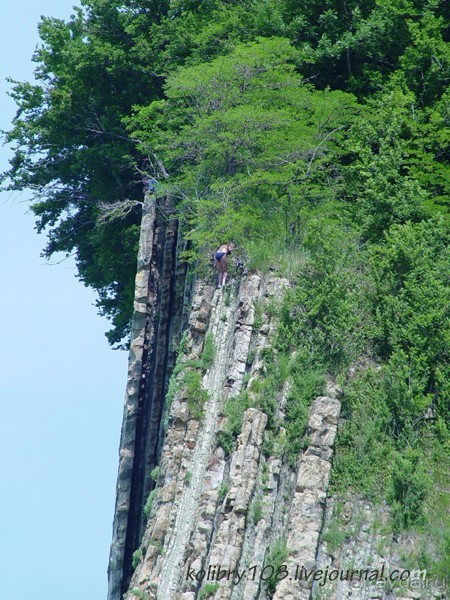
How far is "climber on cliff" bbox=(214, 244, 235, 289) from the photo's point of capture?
3709 cm

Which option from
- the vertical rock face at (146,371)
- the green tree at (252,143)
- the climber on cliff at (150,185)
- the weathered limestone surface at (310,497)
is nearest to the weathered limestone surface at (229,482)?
the weathered limestone surface at (310,497)

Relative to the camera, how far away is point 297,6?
4662 cm

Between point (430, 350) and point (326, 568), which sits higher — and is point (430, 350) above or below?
above

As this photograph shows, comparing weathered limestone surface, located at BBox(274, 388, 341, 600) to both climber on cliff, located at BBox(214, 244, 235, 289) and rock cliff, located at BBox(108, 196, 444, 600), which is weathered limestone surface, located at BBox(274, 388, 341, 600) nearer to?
rock cliff, located at BBox(108, 196, 444, 600)

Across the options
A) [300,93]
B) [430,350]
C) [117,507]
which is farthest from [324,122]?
[117,507]

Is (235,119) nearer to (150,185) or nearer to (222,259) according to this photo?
(222,259)

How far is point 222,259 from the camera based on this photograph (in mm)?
37062

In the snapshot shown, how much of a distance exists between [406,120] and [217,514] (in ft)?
46.3

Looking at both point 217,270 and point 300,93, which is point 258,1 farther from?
point 217,270

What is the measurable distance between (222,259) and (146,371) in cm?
1023

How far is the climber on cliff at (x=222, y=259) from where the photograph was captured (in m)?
37.1

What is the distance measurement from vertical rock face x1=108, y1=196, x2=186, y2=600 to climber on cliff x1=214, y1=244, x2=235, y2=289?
695 cm

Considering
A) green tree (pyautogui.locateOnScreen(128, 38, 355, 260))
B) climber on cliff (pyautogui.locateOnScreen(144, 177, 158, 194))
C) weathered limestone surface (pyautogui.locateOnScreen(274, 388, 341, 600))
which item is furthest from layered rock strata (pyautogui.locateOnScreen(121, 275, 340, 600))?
climber on cliff (pyautogui.locateOnScreen(144, 177, 158, 194))

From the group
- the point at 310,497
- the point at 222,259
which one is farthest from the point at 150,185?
the point at 310,497
